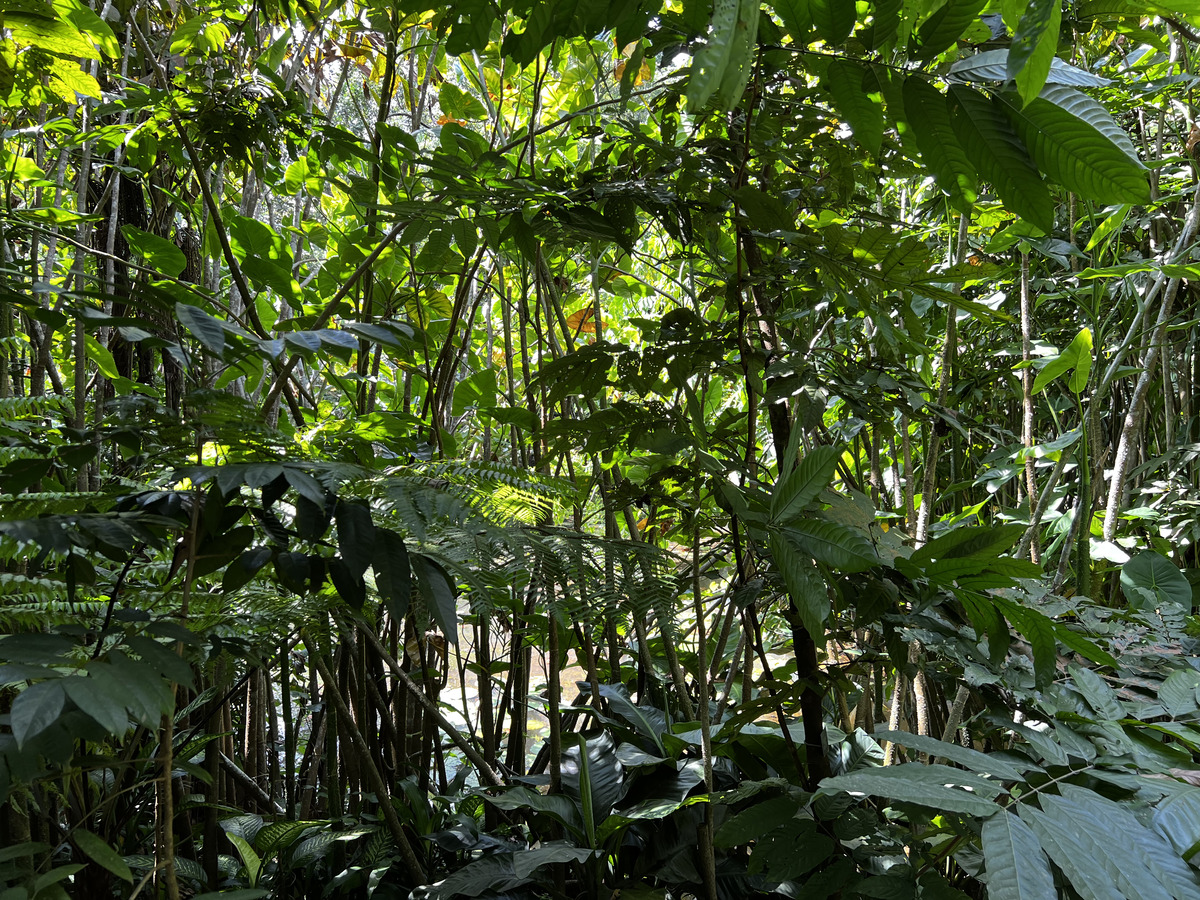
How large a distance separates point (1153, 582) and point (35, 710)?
4.58ft

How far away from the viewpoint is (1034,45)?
395 mm

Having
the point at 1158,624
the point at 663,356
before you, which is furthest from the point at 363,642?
the point at 1158,624

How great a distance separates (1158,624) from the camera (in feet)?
3.19

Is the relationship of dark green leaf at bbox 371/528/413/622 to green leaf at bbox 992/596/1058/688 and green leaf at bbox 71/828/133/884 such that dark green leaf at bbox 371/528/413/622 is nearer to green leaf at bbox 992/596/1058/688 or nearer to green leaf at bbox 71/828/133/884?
green leaf at bbox 71/828/133/884

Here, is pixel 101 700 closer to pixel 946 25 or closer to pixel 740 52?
pixel 740 52

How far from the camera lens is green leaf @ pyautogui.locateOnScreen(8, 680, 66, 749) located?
0.42 metres

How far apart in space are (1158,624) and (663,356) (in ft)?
2.39

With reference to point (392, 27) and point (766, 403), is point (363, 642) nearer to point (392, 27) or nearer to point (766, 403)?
point (766, 403)

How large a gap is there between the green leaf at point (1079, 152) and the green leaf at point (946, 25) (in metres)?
0.08

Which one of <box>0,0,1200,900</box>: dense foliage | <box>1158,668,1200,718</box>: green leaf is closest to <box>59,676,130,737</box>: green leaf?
<box>0,0,1200,900</box>: dense foliage

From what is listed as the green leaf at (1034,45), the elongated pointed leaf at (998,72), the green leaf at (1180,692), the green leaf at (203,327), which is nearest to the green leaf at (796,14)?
the elongated pointed leaf at (998,72)

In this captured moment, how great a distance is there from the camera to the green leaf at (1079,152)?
505 mm

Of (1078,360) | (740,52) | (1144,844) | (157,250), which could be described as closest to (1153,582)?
(1078,360)

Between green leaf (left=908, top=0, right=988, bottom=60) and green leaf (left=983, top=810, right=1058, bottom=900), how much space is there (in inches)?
23.1
